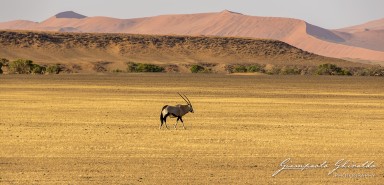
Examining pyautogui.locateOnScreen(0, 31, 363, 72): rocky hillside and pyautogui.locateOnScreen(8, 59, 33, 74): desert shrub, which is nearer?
pyautogui.locateOnScreen(8, 59, 33, 74): desert shrub

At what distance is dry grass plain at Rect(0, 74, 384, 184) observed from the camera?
44.9 ft

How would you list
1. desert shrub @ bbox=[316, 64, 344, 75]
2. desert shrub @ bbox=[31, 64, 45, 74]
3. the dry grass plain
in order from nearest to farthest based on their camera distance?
1. the dry grass plain
2. desert shrub @ bbox=[31, 64, 45, 74]
3. desert shrub @ bbox=[316, 64, 344, 75]

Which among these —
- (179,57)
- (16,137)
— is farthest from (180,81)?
(179,57)

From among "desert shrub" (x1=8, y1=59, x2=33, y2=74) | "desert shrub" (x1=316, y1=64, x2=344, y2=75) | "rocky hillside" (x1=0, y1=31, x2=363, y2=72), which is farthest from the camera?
"rocky hillside" (x1=0, y1=31, x2=363, y2=72)

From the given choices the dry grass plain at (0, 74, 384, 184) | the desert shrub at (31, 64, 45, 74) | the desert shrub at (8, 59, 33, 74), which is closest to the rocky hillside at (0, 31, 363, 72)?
the desert shrub at (8, 59, 33, 74)

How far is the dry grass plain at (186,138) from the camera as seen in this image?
1368cm

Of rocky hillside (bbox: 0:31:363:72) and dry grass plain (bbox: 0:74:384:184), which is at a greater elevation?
dry grass plain (bbox: 0:74:384:184)

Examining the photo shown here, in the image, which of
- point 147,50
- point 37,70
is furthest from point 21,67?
point 147,50

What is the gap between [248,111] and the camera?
94.0ft

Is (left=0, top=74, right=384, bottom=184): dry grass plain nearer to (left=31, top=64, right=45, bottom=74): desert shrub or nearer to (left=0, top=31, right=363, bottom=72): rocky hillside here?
(left=31, top=64, right=45, bottom=74): desert shrub

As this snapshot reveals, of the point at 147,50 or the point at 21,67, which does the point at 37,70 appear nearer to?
the point at 21,67

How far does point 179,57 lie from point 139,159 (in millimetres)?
101564

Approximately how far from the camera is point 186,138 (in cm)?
1922

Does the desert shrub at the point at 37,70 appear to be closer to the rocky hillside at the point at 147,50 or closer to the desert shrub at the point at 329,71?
the desert shrub at the point at 329,71
